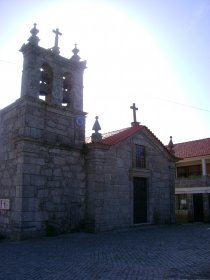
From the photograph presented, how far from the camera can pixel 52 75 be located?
12883 mm

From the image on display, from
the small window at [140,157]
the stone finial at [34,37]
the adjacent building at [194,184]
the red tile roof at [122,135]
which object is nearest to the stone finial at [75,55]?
the stone finial at [34,37]

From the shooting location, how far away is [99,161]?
1299 centimetres

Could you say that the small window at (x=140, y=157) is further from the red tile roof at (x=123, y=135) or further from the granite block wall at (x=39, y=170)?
the granite block wall at (x=39, y=170)

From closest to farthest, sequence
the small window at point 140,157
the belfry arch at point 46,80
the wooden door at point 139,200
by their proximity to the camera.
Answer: the belfry arch at point 46,80, the wooden door at point 139,200, the small window at point 140,157

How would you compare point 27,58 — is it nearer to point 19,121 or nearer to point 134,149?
point 19,121

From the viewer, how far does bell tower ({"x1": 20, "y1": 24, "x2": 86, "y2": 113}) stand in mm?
12094

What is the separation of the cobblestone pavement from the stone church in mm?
1383

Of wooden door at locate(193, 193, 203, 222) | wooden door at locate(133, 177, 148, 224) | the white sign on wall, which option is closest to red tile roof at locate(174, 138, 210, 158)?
wooden door at locate(193, 193, 203, 222)

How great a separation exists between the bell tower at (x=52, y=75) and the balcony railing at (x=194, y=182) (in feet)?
42.4

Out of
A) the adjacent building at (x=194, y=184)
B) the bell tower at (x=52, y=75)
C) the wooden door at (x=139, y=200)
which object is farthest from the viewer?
the adjacent building at (x=194, y=184)

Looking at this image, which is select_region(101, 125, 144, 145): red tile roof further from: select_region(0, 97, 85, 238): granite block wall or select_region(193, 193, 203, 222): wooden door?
select_region(193, 193, 203, 222): wooden door

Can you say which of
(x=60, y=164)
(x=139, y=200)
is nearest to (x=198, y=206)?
(x=139, y=200)

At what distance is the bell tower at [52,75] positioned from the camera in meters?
12.1

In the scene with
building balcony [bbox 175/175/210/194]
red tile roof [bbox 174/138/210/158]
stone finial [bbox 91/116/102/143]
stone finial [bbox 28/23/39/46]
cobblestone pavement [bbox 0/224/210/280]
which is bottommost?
cobblestone pavement [bbox 0/224/210/280]
